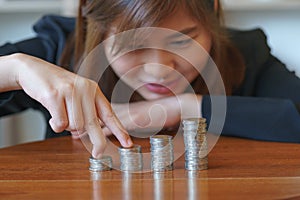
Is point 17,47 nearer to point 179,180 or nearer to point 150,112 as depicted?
point 150,112

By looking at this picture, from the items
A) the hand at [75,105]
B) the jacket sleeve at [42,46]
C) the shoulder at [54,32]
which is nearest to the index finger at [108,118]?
the hand at [75,105]

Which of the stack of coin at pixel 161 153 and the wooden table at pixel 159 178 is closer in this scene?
the wooden table at pixel 159 178

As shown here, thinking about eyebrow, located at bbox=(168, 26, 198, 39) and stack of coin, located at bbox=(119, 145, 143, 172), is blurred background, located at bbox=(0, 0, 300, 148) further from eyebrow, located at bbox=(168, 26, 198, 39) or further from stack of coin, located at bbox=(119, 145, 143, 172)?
stack of coin, located at bbox=(119, 145, 143, 172)

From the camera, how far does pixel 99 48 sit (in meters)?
1.23

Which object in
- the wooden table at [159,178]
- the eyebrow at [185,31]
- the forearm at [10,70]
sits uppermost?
the eyebrow at [185,31]

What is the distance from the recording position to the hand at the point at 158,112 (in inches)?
44.2

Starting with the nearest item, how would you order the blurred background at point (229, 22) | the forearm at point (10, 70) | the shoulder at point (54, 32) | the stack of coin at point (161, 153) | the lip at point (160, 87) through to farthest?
the stack of coin at point (161, 153) → the forearm at point (10, 70) → the lip at point (160, 87) → the shoulder at point (54, 32) → the blurred background at point (229, 22)

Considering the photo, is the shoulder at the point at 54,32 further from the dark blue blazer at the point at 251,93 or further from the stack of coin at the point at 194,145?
the stack of coin at the point at 194,145

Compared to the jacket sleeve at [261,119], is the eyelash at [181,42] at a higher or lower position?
higher

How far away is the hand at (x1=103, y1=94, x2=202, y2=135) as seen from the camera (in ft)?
3.68

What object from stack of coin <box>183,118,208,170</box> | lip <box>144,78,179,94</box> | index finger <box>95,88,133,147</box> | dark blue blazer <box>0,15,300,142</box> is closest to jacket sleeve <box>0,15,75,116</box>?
dark blue blazer <box>0,15,300,142</box>

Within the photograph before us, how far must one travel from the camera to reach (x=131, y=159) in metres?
0.85

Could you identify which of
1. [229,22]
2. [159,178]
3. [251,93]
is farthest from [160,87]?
[229,22]

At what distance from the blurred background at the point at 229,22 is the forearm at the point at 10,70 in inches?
34.1
